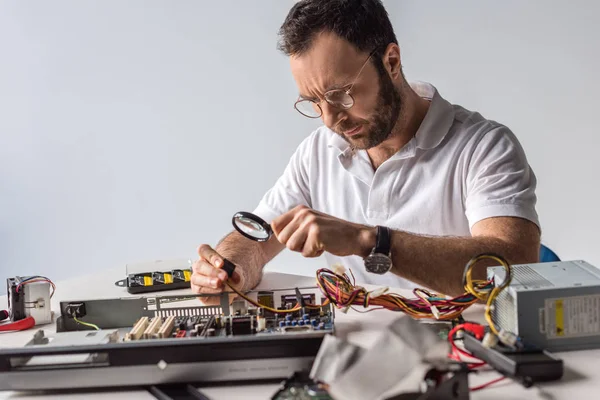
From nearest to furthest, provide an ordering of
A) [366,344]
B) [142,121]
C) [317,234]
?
1. [366,344]
2. [317,234]
3. [142,121]

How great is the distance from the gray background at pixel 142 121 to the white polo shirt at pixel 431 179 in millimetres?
2073

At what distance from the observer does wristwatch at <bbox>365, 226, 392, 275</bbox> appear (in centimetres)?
172

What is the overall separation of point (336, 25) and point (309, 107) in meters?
0.30

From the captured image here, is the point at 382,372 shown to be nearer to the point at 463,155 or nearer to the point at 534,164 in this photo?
the point at 463,155

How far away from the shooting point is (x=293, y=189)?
8.79 feet

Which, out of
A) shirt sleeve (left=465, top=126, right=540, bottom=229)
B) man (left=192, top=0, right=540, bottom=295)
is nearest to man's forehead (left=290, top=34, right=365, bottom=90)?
man (left=192, top=0, right=540, bottom=295)

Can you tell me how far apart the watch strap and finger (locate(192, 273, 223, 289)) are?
431 millimetres

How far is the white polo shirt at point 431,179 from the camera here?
2.07m

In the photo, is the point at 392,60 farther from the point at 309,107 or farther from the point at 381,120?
the point at 309,107

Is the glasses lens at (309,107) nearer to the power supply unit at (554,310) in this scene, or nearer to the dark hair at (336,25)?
the dark hair at (336,25)

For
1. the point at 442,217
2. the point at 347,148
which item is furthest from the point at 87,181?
the point at 442,217

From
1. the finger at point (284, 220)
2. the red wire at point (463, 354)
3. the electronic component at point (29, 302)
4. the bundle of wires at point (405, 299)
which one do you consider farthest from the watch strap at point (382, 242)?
the electronic component at point (29, 302)

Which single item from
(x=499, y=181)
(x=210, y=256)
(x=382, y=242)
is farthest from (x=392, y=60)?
(x=210, y=256)

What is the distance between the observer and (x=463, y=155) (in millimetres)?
2221
